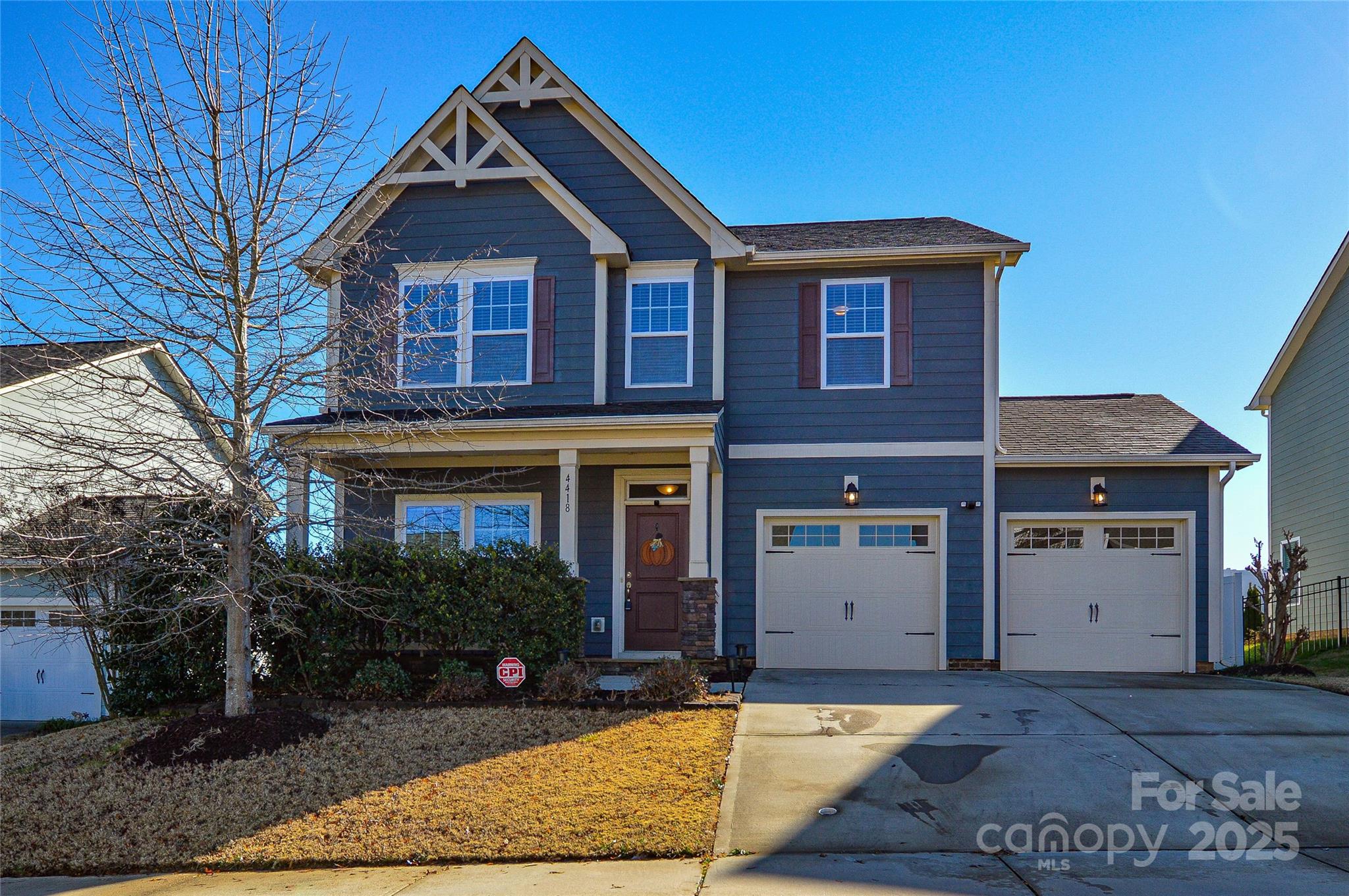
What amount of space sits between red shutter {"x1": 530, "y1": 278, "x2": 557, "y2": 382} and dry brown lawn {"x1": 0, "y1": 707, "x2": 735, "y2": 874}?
16.9ft

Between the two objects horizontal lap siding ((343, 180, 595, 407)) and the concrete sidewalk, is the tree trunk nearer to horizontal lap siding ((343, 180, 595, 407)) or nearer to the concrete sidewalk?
the concrete sidewalk

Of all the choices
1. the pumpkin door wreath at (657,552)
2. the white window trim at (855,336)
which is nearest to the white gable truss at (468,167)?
the white window trim at (855,336)

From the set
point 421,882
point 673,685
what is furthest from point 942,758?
point 421,882

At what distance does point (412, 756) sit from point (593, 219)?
293 inches

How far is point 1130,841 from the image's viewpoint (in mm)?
6727

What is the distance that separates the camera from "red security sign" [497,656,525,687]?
1049cm

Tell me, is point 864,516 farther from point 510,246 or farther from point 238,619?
point 238,619

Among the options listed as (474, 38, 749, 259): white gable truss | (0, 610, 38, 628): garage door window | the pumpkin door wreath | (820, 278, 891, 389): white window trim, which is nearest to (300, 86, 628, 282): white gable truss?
(474, 38, 749, 259): white gable truss

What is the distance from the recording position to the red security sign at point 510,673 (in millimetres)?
10492

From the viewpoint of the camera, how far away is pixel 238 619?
9570 mm

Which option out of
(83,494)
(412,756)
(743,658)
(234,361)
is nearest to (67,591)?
(83,494)

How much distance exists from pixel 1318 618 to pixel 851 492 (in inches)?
393

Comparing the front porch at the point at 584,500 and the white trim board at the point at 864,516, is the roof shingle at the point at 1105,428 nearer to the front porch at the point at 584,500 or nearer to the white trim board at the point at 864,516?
the white trim board at the point at 864,516

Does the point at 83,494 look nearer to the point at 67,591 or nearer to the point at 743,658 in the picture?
the point at 67,591
